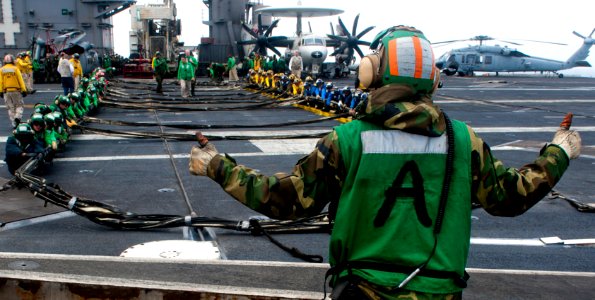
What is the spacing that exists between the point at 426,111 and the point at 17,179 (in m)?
6.73


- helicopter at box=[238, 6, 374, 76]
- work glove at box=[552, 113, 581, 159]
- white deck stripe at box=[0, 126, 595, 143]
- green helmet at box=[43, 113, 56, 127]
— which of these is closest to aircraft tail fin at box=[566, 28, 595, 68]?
helicopter at box=[238, 6, 374, 76]

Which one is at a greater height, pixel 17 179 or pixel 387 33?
pixel 387 33

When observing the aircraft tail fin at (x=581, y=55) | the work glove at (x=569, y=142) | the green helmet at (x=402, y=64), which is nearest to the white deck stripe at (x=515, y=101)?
the work glove at (x=569, y=142)

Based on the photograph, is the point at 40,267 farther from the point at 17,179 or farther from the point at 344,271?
the point at 17,179

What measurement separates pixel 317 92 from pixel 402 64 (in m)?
17.1

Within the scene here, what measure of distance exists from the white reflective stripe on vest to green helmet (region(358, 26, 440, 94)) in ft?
0.78

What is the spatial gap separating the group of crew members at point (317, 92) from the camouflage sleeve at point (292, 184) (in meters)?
11.2

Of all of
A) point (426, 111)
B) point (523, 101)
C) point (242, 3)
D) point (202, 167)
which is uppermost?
point (242, 3)

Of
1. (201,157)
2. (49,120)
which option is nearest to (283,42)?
(49,120)

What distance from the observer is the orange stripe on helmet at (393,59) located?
2320 mm

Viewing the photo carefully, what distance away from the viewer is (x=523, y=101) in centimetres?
2531

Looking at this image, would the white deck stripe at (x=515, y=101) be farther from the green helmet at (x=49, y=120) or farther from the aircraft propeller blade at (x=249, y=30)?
the aircraft propeller blade at (x=249, y=30)

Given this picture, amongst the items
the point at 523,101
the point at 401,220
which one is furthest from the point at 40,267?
the point at 523,101

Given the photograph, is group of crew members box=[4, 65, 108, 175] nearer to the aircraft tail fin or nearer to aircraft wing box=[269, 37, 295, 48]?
aircraft wing box=[269, 37, 295, 48]
